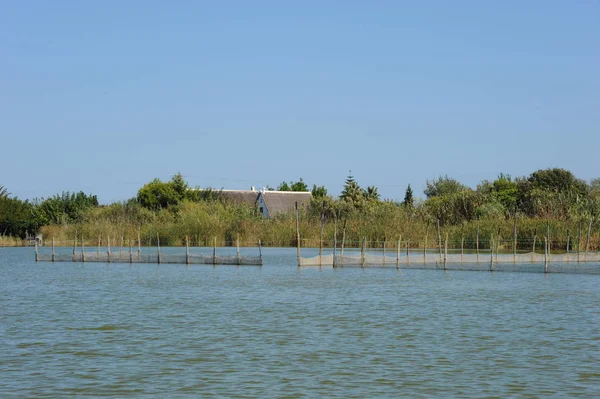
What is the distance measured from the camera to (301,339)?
15.1m

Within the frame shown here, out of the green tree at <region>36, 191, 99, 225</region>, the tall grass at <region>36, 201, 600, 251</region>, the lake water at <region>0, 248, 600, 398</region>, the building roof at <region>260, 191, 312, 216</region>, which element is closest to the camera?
the lake water at <region>0, 248, 600, 398</region>

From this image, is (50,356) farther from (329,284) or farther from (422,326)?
(329,284)

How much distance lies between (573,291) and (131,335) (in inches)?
556

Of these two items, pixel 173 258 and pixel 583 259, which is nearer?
pixel 583 259

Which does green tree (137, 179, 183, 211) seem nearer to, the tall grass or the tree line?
the tree line

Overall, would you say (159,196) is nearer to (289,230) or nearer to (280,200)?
(280,200)

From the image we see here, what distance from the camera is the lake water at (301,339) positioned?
11.1 m

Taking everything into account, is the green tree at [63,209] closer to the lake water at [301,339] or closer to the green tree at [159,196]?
the green tree at [159,196]

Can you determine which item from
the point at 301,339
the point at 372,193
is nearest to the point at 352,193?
the point at 372,193

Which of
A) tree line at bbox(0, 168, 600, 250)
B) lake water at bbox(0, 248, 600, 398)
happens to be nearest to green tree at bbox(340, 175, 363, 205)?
tree line at bbox(0, 168, 600, 250)

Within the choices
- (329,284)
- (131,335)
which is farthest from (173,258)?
(131,335)

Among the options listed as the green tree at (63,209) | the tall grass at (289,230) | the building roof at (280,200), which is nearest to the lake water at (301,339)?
the tall grass at (289,230)

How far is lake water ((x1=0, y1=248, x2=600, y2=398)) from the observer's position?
1112 cm

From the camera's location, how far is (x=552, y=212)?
4572 centimetres
